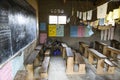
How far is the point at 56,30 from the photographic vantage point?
8.16 meters

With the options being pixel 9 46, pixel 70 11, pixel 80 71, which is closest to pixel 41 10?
pixel 70 11

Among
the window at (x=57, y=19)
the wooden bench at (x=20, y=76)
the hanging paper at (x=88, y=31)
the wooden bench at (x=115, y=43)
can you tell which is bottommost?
the wooden bench at (x=20, y=76)

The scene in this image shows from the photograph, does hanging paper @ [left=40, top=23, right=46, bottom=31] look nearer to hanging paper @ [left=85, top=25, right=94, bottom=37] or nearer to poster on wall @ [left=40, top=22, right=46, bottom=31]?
poster on wall @ [left=40, top=22, right=46, bottom=31]

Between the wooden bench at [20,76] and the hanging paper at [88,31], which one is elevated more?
the hanging paper at [88,31]

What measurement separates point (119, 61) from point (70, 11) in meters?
4.02

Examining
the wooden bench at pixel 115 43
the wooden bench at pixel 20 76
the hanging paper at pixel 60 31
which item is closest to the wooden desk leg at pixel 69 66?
the wooden bench at pixel 20 76

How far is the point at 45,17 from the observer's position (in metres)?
8.05

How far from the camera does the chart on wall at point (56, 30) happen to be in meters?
8.14

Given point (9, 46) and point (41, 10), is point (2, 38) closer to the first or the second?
point (9, 46)

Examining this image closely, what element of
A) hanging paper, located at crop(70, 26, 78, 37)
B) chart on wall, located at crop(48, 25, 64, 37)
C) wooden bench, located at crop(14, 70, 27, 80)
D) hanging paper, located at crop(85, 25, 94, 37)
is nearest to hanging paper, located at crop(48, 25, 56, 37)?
chart on wall, located at crop(48, 25, 64, 37)

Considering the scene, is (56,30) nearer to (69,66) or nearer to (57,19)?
(57,19)

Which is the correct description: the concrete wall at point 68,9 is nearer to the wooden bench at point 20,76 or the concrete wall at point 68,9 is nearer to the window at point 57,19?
the window at point 57,19

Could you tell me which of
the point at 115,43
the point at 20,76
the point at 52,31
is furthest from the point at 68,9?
the point at 20,76

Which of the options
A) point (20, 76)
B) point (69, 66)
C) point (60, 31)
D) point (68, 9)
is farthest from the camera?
point (60, 31)
